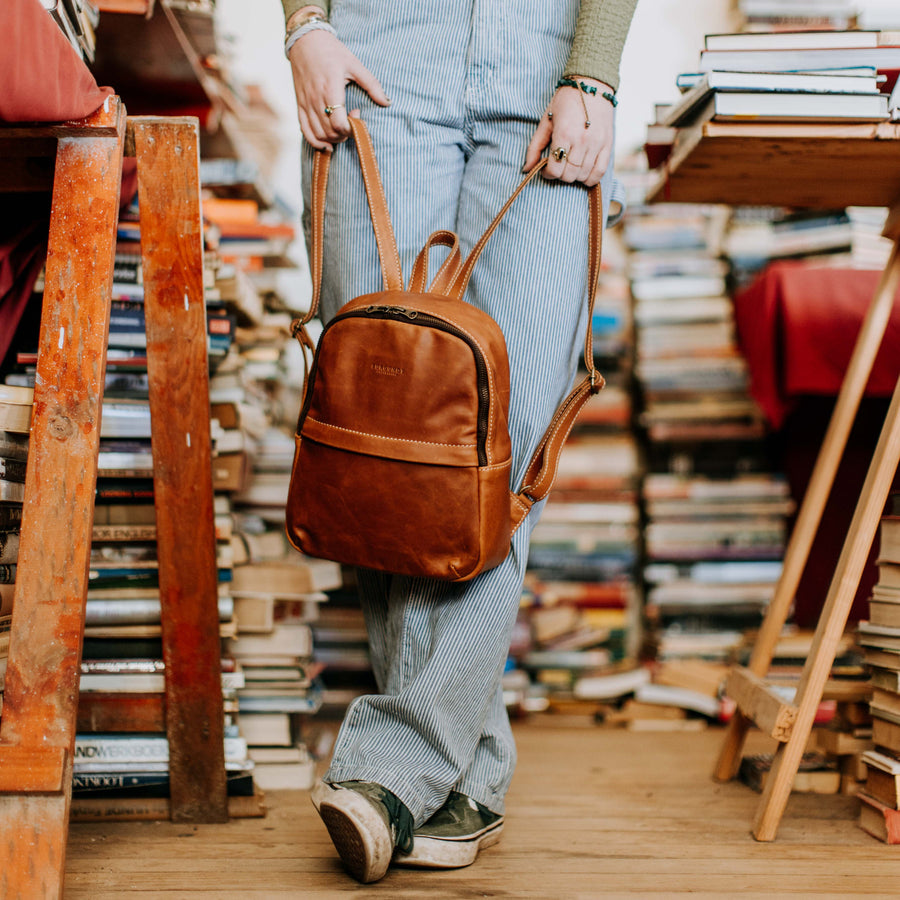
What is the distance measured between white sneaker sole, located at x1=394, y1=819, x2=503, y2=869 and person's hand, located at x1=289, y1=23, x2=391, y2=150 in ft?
2.50

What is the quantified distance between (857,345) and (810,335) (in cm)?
38

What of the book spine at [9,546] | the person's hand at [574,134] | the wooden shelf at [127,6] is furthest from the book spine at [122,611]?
the wooden shelf at [127,6]

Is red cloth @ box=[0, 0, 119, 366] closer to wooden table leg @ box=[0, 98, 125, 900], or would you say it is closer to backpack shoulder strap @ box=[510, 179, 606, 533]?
wooden table leg @ box=[0, 98, 125, 900]

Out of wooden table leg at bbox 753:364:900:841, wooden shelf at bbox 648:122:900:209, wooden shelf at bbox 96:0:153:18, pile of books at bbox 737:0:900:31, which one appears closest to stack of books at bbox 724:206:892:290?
pile of books at bbox 737:0:900:31

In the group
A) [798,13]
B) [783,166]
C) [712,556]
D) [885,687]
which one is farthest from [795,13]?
[885,687]

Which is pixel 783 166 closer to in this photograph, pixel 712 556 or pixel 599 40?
pixel 599 40

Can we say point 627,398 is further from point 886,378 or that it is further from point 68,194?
point 68,194

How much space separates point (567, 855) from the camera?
0.95 meters

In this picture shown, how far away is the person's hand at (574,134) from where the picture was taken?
958mm

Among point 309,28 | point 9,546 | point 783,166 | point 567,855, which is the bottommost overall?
point 567,855

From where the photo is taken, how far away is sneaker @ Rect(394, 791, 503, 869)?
89cm

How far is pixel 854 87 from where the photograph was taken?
104 cm

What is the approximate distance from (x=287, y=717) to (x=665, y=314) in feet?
4.09

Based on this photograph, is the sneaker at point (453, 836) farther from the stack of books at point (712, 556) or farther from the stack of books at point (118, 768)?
the stack of books at point (712, 556)
